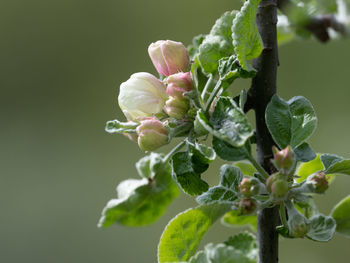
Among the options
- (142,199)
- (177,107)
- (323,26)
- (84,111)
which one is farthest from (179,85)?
(84,111)

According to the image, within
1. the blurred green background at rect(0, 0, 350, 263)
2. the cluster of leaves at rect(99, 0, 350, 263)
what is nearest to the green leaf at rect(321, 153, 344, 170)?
the cluster of leaves at rect(99, 0, 350, 263)

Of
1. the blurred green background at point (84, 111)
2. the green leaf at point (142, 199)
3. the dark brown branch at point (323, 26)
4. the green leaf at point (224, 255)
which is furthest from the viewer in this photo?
the blurred green background at point (84, 111)

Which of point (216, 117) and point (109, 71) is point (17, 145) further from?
point (216, 117)

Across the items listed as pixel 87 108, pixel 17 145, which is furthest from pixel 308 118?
pixel 17 145

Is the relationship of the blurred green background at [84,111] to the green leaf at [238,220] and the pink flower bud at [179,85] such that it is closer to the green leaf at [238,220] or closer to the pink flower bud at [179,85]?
the green leaf at [238,220]

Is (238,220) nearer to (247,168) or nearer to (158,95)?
(247,168)

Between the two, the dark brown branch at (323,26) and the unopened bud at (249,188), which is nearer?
the unopened bud at (249,188)

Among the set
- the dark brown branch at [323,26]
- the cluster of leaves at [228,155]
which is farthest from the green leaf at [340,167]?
the dark brown branch at [323,26]
